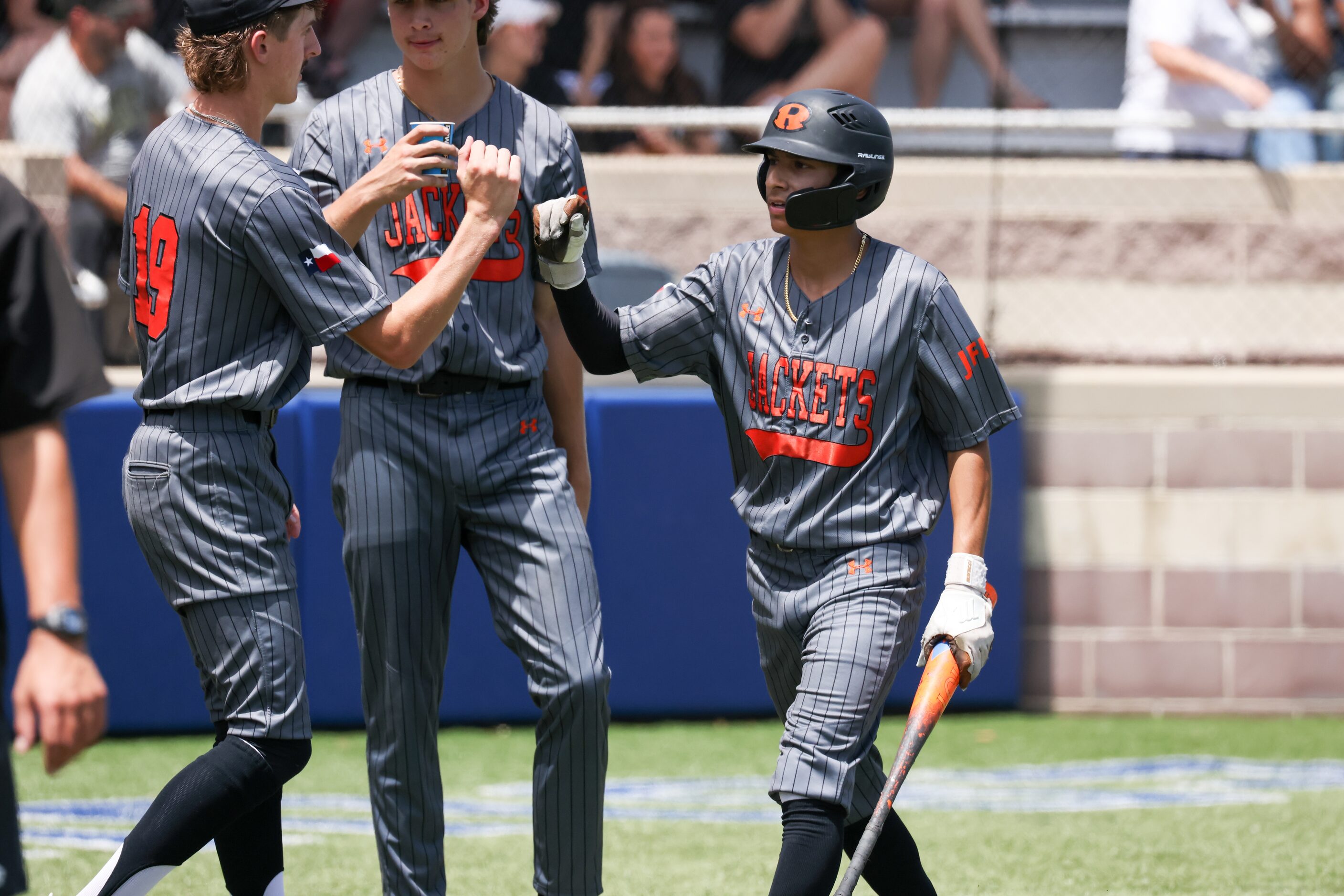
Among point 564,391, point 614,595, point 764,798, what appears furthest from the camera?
point 614,595

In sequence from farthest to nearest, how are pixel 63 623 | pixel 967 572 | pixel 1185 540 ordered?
pixel 1185 540 < pixel 967 572 < pixel 63 623

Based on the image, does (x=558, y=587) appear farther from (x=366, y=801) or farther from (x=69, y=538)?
(x=366, y=801)

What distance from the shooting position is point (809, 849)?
114 inches

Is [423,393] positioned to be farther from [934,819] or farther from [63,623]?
[934,819]

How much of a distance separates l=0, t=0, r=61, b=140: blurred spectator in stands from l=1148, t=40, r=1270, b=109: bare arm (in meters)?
5.08

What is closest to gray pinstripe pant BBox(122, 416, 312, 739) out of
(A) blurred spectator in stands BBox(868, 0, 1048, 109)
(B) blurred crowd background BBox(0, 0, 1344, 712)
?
(B) blurred crowd background BBox(0, 0, 1344, 712)

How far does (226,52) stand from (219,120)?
132mm

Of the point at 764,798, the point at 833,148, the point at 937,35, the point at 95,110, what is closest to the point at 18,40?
the point at 95,110

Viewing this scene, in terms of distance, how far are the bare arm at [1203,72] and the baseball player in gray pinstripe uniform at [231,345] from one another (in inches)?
203

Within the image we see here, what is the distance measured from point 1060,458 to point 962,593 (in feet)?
11.9

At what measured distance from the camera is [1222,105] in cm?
736

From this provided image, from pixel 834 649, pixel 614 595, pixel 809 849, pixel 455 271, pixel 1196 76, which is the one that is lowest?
pixel 614 595

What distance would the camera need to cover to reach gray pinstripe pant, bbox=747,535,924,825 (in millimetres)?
2965

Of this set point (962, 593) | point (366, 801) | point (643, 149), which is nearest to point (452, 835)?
point (366, 801)
